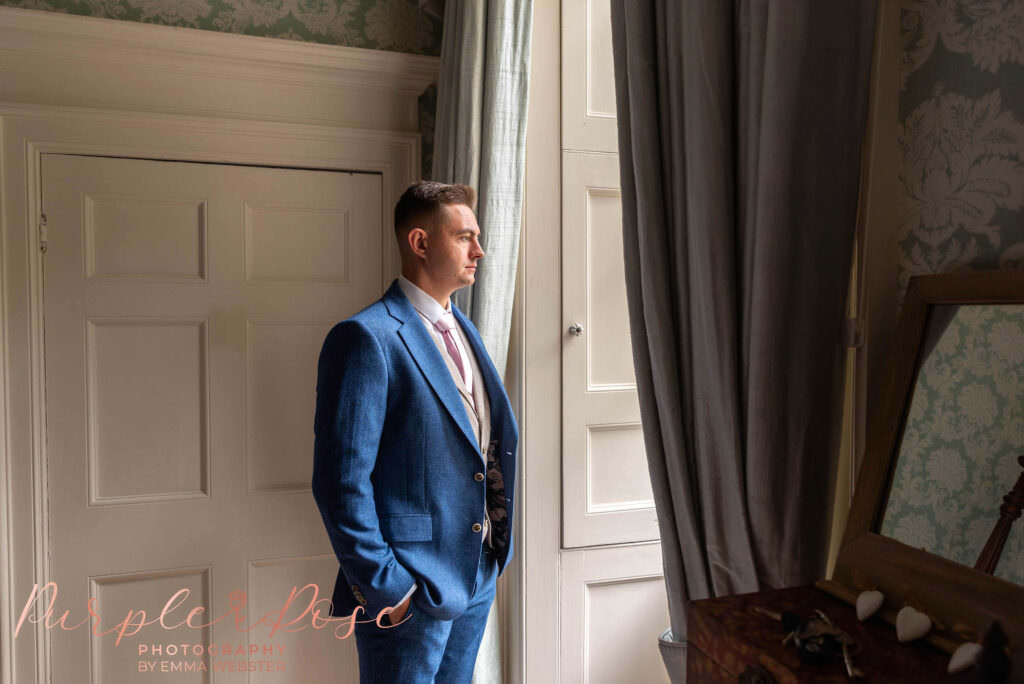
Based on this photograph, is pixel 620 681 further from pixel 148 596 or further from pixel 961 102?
pixel 961 102

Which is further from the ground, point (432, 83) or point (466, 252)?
point (432, 83)

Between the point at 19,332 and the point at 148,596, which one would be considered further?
the point at 148,596

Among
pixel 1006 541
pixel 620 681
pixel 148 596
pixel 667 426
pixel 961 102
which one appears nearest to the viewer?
pixel 1006 541

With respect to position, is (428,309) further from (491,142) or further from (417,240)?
(491,142)

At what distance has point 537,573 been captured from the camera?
2.17 m

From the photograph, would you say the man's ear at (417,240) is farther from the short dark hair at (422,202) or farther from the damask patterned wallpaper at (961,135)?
the damask patterned wallpaper at (961,135)

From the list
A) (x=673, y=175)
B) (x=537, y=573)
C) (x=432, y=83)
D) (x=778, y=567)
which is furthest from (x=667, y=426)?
(x=432, y=83)

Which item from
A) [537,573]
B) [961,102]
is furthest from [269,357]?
[961,102]

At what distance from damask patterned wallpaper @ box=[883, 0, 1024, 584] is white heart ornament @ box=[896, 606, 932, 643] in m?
0.09

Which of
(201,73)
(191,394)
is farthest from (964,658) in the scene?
(201,73)

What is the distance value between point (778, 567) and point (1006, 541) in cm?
28

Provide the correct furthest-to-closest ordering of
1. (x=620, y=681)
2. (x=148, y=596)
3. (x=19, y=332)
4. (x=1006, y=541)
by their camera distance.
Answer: (x=620, y=681)
(x=148, y=596)
(x=19, y=332)
(x=1006, y=541)

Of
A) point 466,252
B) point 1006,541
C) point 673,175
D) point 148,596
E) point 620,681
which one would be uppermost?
point 673,175

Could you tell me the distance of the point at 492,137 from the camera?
1.97m
